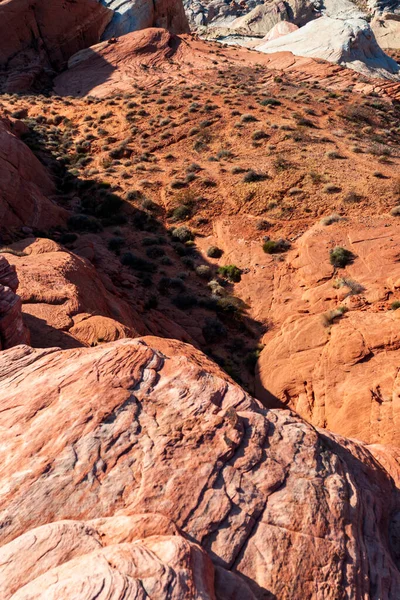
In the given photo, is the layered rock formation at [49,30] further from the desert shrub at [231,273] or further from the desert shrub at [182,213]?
the desert shrub at [231,273]

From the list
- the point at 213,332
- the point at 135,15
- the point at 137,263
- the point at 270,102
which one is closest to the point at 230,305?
the point at 213,332

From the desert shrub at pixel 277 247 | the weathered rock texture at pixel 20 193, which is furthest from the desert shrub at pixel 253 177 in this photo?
the weathered rock texture at pixel 20 193

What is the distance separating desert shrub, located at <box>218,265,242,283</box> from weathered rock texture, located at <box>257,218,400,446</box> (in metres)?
1.83

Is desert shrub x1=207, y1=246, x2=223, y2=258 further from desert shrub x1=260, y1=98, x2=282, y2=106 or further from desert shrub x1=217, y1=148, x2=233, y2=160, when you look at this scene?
desert shrub x1=260, y1=98, x2=282, y2=106

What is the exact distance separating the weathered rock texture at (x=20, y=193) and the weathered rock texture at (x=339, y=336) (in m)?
13.2

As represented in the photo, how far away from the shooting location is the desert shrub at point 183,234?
2577 cm

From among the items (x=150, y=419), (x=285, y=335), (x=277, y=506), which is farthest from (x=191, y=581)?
(x=285, y=335)

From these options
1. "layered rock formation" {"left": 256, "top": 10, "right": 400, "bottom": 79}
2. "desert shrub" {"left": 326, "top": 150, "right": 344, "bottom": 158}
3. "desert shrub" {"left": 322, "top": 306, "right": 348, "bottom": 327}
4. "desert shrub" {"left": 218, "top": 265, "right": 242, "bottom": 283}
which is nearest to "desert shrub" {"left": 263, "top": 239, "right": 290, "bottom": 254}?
"desert shrub" {"left": 218, "top": 265, "right": 242, "bottom": 283}

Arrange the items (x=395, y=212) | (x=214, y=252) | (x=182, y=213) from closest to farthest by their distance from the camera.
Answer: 1. (x=395, y=212)
2. (x=214, y=252)
3. (x=182, y=213)

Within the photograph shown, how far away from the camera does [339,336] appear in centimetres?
1605

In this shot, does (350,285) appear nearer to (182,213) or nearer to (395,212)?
(395,212)

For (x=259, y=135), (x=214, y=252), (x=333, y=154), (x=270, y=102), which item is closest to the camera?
(x=214, y=252)

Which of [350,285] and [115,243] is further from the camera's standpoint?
[115,243]

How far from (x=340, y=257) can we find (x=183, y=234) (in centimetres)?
949
